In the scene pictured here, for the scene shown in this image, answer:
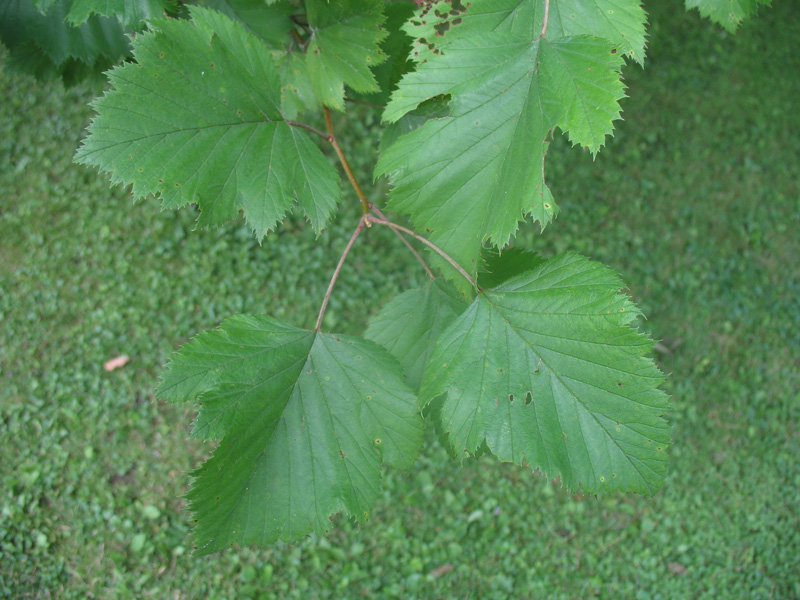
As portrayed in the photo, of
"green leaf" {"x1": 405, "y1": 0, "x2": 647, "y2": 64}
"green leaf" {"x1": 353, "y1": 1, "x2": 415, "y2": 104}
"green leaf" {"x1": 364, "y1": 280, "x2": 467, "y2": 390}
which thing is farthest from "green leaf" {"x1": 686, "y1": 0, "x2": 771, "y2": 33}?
"green leaf" {"x1": 364, "y1": 280, "x2": 467, "y2": 390}

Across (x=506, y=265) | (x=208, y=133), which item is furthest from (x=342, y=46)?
(x=506, y=265)

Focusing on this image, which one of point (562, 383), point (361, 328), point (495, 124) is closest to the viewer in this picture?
point (495, 124)

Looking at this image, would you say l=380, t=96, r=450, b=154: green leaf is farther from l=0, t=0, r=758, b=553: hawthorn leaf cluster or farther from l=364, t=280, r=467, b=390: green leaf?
l=364, t=280, r=467, b=390: green leaf

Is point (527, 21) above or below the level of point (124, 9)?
above

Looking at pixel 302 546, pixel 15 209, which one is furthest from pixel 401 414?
pixel 15 209

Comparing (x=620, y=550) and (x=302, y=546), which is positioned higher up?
(x=620, y=550)

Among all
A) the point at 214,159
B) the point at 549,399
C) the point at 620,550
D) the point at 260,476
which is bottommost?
the point at 620,550

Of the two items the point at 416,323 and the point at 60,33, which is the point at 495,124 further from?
the point at 60,33

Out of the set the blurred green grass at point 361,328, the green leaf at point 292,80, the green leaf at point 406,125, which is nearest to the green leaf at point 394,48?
the green leaf at point 406,125

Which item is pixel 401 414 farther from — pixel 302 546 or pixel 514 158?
pixel 302 546
